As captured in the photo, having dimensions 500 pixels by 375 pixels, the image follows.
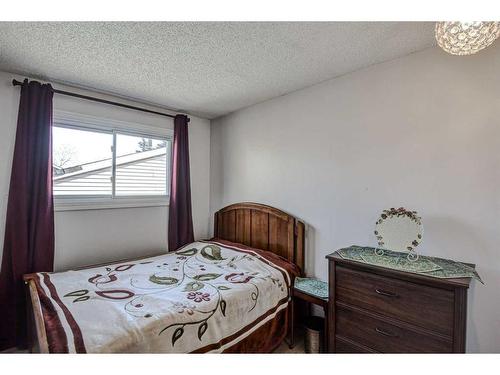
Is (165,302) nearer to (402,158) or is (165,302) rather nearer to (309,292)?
(309,292)

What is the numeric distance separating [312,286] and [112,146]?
2.43m

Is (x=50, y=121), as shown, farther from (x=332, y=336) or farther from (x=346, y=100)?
(x=332, y=336)

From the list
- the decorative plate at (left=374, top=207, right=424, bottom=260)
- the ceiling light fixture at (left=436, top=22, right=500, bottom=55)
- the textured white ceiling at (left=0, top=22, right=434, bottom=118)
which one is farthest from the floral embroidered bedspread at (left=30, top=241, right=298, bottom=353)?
the ceiling light fixture at (left=436, top=22, right=500, bottom=55)

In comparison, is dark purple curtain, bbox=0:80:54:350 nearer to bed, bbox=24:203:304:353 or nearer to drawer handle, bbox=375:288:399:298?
bed, bbox=24:203:304:353

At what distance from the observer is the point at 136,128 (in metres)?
2.66

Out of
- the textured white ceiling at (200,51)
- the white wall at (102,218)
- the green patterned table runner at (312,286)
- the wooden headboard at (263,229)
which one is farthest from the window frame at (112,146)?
the green patterned table runner at (312,286)

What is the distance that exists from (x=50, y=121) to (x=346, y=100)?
2565 millimetres

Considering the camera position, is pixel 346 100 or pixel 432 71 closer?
pixel 432 71

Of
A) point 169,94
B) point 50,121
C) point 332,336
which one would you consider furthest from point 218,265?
point 50,121

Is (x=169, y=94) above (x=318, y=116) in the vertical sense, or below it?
above

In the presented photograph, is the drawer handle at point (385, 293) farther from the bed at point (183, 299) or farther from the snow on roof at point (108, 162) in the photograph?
the snow on roof at point (108, 162)

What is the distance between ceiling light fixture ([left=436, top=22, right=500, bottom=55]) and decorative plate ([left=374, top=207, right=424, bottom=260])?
2.95 ft

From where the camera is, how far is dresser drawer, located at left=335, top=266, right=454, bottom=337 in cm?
122

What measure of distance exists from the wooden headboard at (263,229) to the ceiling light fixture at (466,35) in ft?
5.25
